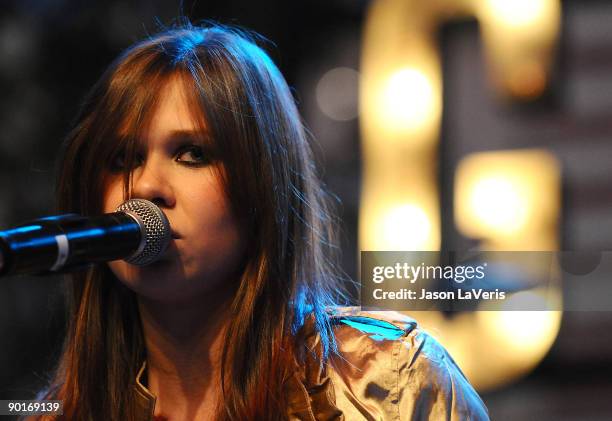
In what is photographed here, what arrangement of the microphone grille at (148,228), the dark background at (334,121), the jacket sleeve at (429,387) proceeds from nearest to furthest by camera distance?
1. the microphone grille at (148,228)
2. the jacket sleeve at (429,387)
3. the dark background at (334,121)

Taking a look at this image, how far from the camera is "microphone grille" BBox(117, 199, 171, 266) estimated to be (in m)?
0.80

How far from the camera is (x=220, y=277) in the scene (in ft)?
3.08

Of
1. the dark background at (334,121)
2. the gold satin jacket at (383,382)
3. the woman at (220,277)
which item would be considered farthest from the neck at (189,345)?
the dark background at (334,121)

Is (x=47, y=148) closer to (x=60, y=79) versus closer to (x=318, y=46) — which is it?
(x=60, y=79)

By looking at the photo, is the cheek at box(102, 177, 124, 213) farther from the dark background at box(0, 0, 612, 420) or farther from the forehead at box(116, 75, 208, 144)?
the dark background at box(0, 0, 612, 420)

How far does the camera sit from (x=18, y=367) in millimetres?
1506

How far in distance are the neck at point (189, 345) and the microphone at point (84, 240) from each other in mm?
147

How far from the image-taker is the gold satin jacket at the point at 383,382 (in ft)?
2.99

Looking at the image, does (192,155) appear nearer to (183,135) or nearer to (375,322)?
(183,135)

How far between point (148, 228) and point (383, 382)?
319 mm

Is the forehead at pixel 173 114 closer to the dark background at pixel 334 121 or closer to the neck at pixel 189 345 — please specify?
the neck at pixel 189 345

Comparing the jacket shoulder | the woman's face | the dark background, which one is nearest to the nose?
the woman's face

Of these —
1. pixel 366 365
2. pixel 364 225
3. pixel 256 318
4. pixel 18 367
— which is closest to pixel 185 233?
pixel 256 318

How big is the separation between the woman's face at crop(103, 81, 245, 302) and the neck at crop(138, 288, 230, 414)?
33 mm
